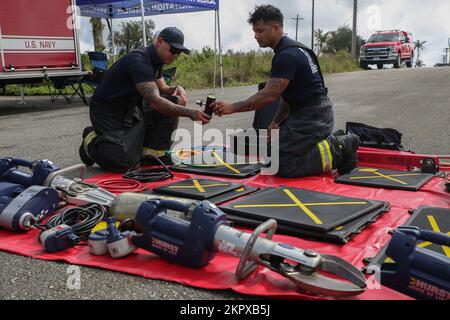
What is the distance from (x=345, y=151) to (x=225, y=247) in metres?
2.51

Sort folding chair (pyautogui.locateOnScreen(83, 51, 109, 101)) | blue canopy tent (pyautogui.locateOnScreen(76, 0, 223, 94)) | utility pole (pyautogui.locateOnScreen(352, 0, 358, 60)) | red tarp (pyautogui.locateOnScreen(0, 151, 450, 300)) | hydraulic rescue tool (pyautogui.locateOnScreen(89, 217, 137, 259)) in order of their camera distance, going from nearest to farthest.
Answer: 1. red tarp (pyautogui.locateOnScreen(0, 151, 450, 300))
2. hydraulic rescue tool (pyautogui.locateOnScreen(89, 217, 137, 259))
3. folding chair (pyautogui.locateOnScreen(83, 51, 109, 101))
4. blue canopy tent (pyautogui.locateOnScreen(76, 0, 223, 94))
5. utility pole (pyautogui.locateOnScreen(352, 0, 358, 60))

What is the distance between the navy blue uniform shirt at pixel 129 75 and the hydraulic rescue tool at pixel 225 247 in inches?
85.7

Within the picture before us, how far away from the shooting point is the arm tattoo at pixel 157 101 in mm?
4402

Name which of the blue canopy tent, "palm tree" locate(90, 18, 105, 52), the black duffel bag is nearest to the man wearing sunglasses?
the black duffel bag

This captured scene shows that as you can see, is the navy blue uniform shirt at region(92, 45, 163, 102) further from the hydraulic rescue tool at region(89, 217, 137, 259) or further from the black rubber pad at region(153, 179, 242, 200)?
the hydraulic rescue tool at region(89, 217, 137, 259)

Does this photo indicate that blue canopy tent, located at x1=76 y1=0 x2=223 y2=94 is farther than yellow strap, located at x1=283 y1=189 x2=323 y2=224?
Yes

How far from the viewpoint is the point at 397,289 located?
2055mm

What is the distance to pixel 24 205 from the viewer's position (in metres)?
3.04

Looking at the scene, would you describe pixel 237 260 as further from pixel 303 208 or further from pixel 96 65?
pixel 96 65

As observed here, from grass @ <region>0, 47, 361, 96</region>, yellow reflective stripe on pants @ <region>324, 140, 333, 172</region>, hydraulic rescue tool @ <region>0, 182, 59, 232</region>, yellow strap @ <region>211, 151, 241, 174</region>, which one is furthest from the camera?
grass @ <region>0, 47, 361, 96</region>

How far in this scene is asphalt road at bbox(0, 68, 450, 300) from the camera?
7.50ft

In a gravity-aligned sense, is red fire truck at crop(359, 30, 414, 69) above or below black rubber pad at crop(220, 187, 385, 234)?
above
